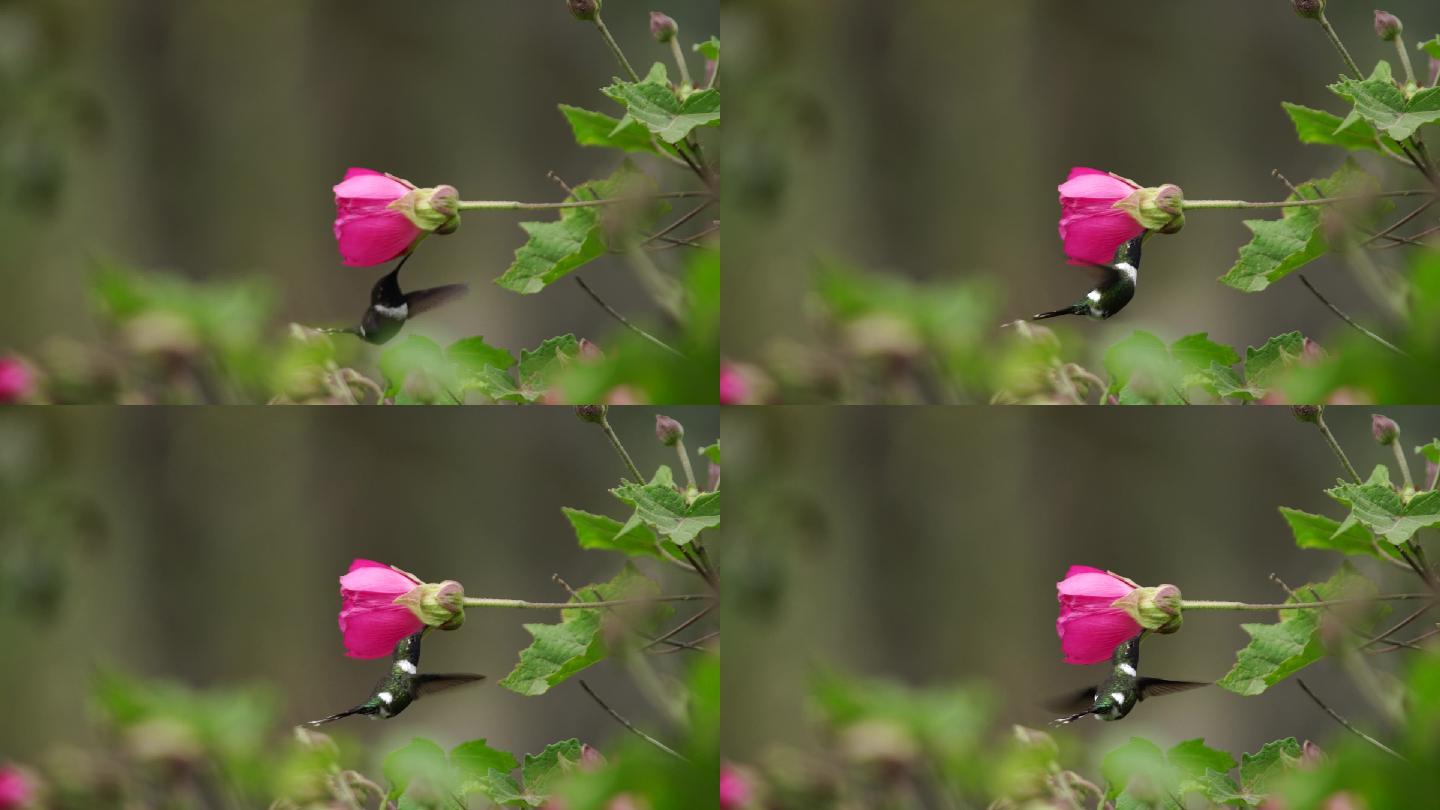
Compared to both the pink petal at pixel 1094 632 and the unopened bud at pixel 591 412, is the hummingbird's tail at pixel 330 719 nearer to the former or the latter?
the unopened bud at pixel 591 412

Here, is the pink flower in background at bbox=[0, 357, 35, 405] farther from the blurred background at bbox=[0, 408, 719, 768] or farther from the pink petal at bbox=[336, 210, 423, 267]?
the pink petal at bbox=[336, 210, 423, 267]

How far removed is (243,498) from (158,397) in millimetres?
152

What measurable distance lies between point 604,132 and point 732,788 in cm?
73

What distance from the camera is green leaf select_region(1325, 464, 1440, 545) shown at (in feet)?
4.80

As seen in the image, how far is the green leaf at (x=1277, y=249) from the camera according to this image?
4.84 feet

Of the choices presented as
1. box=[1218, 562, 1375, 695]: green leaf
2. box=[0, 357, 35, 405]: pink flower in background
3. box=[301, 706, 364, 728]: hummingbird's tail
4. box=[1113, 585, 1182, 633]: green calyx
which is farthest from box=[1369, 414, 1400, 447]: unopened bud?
box=[0, 357, 35, 405]: pink flower in background

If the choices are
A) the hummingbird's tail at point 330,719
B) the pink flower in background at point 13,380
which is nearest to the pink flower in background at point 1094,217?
the hummingbird's tail at point 330,719

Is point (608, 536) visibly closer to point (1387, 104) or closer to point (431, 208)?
point (431, 208)

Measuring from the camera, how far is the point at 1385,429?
146cm

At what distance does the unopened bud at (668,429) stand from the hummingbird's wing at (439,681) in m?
0.33

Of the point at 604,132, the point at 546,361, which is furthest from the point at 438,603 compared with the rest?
the point at 604,132

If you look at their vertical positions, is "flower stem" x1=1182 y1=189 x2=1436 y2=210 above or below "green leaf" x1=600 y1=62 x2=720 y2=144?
below

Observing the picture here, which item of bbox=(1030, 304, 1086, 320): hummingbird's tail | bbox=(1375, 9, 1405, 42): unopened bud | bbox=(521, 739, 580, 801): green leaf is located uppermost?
bbox=(1375, 9, 1405, 42): unopened bud

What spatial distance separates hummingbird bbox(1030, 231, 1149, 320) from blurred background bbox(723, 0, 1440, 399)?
2 centimetres
